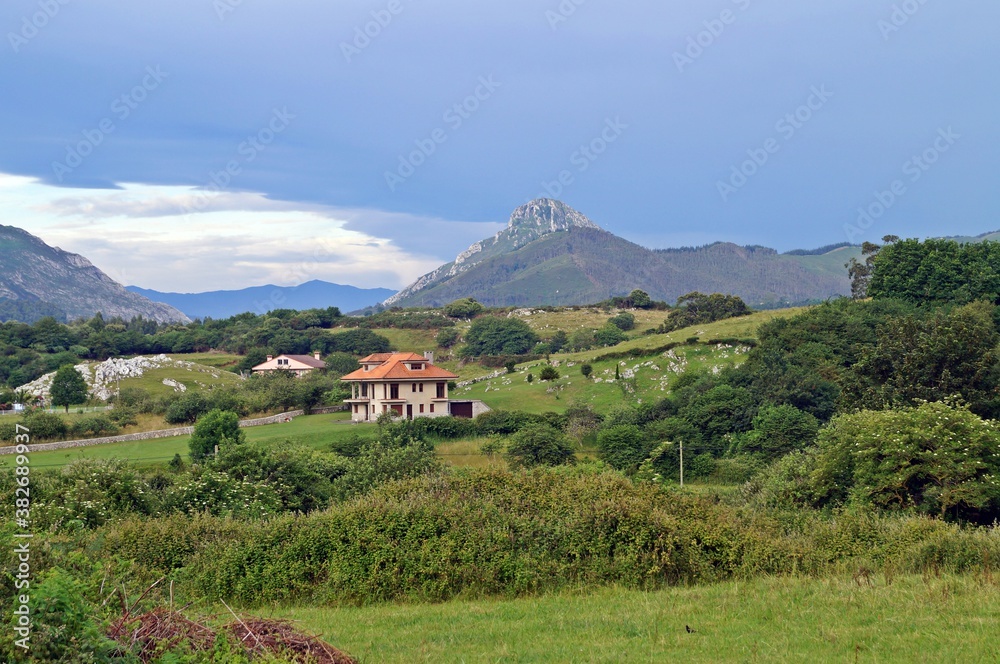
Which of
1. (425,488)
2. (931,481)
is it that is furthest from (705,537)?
(931,481)

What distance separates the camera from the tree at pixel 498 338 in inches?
3703

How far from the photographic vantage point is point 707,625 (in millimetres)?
9867

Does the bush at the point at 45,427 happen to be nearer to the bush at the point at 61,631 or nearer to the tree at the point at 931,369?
the tree at the point at 931,369

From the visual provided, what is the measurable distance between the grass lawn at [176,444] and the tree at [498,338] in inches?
1687

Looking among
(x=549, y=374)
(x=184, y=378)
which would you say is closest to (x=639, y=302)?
(x=549, y=374)

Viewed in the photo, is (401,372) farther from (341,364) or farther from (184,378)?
(184,378)

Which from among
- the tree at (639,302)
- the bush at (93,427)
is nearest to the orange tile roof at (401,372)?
the bush at (93,427)

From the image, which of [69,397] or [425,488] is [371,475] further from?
[69,397]

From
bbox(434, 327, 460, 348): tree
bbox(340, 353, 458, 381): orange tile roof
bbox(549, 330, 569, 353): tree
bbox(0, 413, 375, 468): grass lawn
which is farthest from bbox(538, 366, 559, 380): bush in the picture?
bbox(434, 327, 460, 348): tree

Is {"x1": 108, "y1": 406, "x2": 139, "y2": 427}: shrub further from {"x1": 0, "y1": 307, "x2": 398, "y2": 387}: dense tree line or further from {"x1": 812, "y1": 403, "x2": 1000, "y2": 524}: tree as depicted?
{"x1": 812, "y1": 403, "x2": 1000, "y2": 524}: tree

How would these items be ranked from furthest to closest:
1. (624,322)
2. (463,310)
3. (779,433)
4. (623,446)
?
(463,310) → (624,322) → (623,446) → (779,433)

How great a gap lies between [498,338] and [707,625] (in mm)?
86966

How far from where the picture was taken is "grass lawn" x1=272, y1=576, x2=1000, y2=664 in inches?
342

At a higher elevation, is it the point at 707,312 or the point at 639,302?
the point at 639,302
